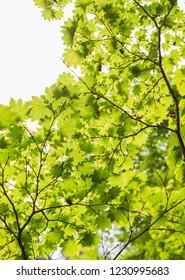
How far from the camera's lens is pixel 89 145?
189cm

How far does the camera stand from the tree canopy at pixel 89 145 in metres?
1.59

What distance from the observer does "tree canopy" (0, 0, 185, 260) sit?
1.59 metres

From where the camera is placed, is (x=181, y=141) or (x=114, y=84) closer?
(x=181, y=141)

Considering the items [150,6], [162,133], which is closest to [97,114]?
[150,6]

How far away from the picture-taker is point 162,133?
10414 mm

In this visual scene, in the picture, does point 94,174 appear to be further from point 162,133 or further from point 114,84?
point 162,133

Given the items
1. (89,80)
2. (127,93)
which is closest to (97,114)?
(89,80)
